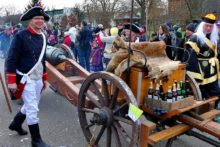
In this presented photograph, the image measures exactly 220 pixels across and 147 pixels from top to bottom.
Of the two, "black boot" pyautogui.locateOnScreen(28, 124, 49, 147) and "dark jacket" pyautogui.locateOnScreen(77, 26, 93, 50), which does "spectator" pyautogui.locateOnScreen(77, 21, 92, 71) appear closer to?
"dark jacket" pyautogui.locateOnScreen(77, 26, 93, 50)

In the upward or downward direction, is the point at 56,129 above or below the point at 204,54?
below

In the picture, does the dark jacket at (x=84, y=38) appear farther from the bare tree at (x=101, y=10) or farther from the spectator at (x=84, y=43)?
the bare tree at (x=101, y=10)

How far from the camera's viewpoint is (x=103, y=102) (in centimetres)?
353

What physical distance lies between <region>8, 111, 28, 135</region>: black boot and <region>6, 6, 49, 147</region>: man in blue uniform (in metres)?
0.44

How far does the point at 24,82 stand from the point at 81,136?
1.22 metres

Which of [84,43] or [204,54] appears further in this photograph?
[84,43]

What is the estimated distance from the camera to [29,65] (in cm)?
383

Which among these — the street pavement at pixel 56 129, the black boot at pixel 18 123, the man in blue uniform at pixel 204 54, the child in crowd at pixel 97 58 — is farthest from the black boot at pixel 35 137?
the child in crowd at pixel 97 58

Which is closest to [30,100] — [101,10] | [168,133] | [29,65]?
[29,65]

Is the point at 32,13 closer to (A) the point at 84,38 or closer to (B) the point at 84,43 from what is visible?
(A) the point at 84,38

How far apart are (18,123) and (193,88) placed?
245 centimetres

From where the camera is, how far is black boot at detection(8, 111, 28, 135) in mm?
4246

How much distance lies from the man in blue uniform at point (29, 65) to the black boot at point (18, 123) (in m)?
0.44

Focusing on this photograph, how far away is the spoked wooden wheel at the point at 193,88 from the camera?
3889mm
